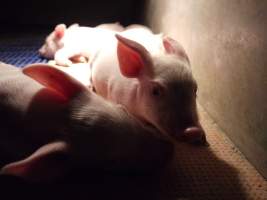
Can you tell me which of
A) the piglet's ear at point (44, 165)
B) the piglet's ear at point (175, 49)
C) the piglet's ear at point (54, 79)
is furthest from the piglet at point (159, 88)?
the piglet's ear at point (44, 165)

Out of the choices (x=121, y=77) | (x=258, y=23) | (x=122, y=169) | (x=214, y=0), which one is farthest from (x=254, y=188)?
(x=214, y=0)

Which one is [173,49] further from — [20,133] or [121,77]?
[20,133]

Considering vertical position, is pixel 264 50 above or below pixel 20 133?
above

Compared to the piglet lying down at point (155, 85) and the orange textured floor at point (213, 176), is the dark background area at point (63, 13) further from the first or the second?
the orange textured floor at point (213, 176)

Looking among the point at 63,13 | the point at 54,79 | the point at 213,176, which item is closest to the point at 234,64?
the point at 213,176

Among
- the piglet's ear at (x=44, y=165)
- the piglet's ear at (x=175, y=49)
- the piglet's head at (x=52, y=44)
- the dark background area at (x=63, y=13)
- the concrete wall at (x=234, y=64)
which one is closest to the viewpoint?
the piglet's ear at (x=44, y=165)

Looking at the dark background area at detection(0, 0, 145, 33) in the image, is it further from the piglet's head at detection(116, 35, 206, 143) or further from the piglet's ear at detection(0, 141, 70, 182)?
the piglet's ear at detection(0, 141, 70, 182)
